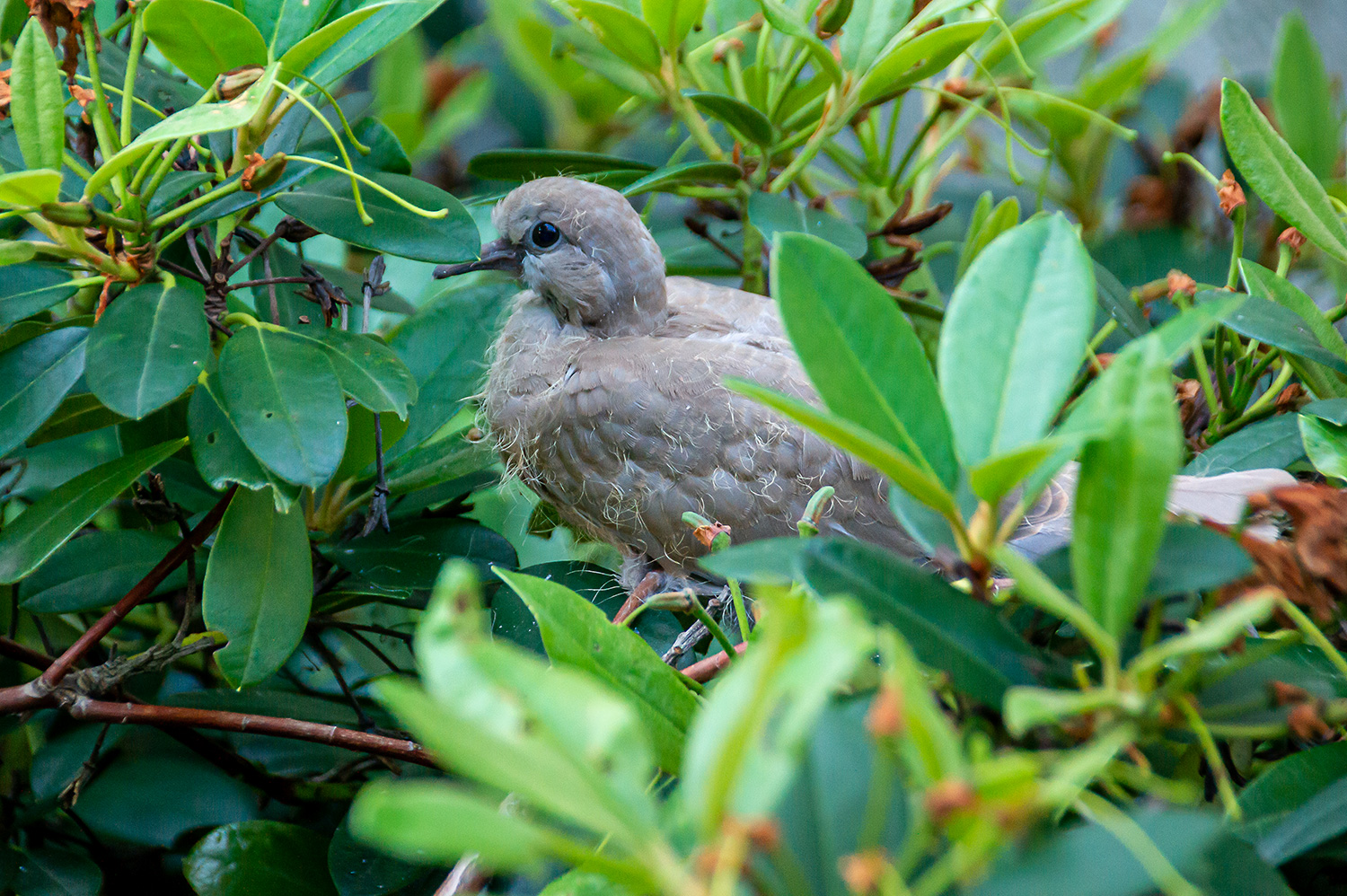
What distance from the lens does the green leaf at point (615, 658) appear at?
15.4 inches

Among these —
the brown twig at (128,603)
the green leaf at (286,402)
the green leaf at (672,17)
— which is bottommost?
the brown twig at (128,603)

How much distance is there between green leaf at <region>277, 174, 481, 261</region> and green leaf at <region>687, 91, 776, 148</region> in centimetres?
23

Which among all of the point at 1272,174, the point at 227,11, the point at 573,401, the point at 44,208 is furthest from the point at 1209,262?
the point at 44,208

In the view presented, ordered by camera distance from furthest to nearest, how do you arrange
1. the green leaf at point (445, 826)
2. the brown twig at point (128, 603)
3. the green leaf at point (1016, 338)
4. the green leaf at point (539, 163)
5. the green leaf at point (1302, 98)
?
the green leaf at point (1302, 98)
the green leaf at point (539, 163)
the brown twig at point (128, 603)
the green leaf at point (1016, 338)
the green leaf at point (445, 826)

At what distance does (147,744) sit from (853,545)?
708 millimetres

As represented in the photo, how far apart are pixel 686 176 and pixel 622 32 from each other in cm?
13

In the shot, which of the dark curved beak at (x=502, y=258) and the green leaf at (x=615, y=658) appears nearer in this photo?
the green leaf at (x=615, y=658)

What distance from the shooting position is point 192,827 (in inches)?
29.7

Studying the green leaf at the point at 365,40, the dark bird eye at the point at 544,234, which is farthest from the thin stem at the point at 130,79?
the dark bird eye at the point at 544,234

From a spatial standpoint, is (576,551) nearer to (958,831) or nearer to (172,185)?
(172,185)

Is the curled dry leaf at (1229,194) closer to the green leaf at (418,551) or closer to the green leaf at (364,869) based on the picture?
the green leaf at (418,551)

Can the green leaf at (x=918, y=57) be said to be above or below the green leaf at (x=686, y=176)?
above

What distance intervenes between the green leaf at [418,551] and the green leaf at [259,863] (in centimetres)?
19

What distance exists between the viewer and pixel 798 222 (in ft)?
2.79
